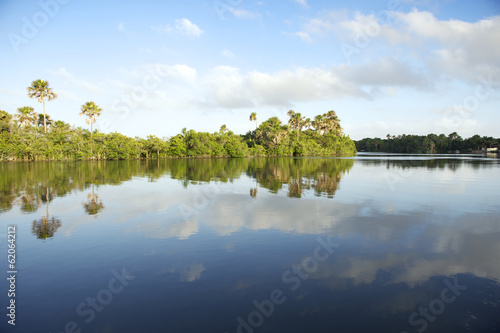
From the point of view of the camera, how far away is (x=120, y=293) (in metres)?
6.70

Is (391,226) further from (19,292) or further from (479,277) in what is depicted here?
(19,292)

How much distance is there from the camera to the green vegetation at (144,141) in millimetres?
62031

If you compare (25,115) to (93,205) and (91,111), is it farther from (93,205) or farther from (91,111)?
(93,205)

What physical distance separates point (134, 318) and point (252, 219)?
25.7 feet

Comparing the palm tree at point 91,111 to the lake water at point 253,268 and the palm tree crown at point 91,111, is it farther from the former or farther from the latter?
the lake water at point 253,268

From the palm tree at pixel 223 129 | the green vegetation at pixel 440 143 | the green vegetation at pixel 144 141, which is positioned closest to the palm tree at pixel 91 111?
the green vegetation at pixel 144 141

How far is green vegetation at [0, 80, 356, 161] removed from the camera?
62.0 meters

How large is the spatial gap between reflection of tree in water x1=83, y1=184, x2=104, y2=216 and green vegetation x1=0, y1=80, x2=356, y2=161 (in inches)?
2152

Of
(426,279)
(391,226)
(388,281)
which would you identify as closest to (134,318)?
(388,281)

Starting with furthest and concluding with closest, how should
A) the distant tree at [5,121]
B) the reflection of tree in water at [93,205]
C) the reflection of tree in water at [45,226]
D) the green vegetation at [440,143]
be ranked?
the green vegetation at [440,143] < the distant tree at [5,121] < the reflection of tree in water at [93,205] < the reflection of tree in water at [45,226]

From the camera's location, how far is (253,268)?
7.93m

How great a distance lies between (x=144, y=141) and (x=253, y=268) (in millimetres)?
80465

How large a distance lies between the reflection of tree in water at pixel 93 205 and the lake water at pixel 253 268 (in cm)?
21

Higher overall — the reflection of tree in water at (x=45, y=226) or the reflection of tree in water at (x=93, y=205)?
the reflection of tree in water at (x=93, y=205)
